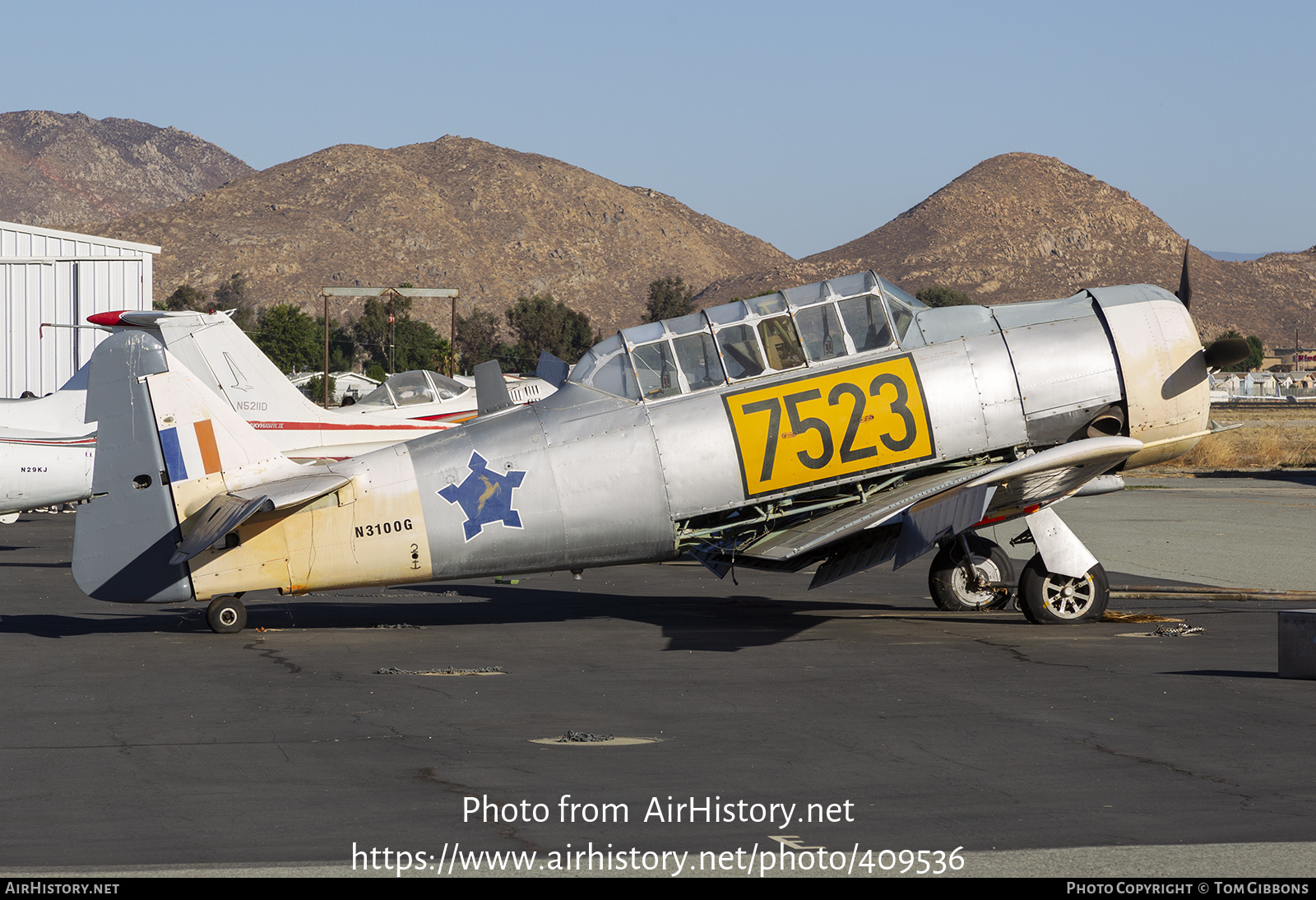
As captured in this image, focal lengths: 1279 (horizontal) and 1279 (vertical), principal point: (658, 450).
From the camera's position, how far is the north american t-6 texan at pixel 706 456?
460 inches

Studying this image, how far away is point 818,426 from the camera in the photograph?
39.4 ft

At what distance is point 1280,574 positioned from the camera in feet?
54.5

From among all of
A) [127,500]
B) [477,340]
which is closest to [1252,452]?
[127,500]

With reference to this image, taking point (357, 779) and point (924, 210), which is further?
point (924, 210)

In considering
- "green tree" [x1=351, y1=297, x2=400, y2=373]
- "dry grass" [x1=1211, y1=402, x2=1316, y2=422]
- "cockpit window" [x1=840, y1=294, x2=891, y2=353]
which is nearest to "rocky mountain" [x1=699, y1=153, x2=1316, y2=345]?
"dry grass" [x1=1211, y1=402, x2=1316, y2=422]

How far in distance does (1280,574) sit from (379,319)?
10687 cm

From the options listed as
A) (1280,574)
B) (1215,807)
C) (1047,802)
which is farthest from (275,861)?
(1280,574)

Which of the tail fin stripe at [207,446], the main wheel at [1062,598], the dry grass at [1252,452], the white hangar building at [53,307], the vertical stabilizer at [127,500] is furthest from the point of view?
the dry grass at [1252,452]

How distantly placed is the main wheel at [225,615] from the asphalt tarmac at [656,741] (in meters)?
0.13

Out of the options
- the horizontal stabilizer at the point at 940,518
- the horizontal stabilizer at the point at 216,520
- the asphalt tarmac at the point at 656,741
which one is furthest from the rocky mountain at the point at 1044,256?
the horizontal stabilizer at the point at 216,520

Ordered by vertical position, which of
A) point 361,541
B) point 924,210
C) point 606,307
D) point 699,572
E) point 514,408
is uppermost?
point 924,210

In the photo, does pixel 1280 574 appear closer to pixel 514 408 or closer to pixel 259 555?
pixel 514 408

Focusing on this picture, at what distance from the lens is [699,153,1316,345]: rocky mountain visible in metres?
146

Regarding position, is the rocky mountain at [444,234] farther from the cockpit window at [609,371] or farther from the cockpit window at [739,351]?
the cockpit window at [739,351]
